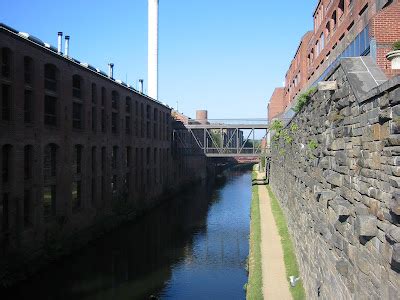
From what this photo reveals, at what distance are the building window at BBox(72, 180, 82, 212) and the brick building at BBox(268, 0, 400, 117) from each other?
12.4 m

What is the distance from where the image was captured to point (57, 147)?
2133 centimetres

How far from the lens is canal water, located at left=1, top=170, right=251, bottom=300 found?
16375mm

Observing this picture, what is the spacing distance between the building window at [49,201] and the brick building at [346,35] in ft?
40.1

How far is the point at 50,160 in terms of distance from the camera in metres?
20.7

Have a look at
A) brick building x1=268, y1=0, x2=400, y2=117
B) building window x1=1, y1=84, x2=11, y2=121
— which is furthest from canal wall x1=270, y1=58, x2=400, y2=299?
building window x1=1, y1=84, x2=11, y2=121

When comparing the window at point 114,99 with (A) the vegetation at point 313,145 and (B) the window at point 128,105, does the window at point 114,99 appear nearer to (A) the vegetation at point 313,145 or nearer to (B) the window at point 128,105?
(B) the window at point 128,105

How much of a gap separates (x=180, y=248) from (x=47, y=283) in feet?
27.3

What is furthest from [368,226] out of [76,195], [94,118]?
[94,118]

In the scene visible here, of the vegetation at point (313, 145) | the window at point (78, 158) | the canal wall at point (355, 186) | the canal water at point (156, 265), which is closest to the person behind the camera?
the canal wall at point (355, 186)

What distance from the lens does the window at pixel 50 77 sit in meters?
20.6

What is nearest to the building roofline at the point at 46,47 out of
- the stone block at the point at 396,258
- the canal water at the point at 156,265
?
the canal water at the point at 156,265

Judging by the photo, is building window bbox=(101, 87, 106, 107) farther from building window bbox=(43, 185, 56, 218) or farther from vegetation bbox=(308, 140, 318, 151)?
vegetation bbox=(308, 140, 318, 151)

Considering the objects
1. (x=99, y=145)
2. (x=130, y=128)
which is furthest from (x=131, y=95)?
(x=99, y=145)

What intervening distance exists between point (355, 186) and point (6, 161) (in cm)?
1473
